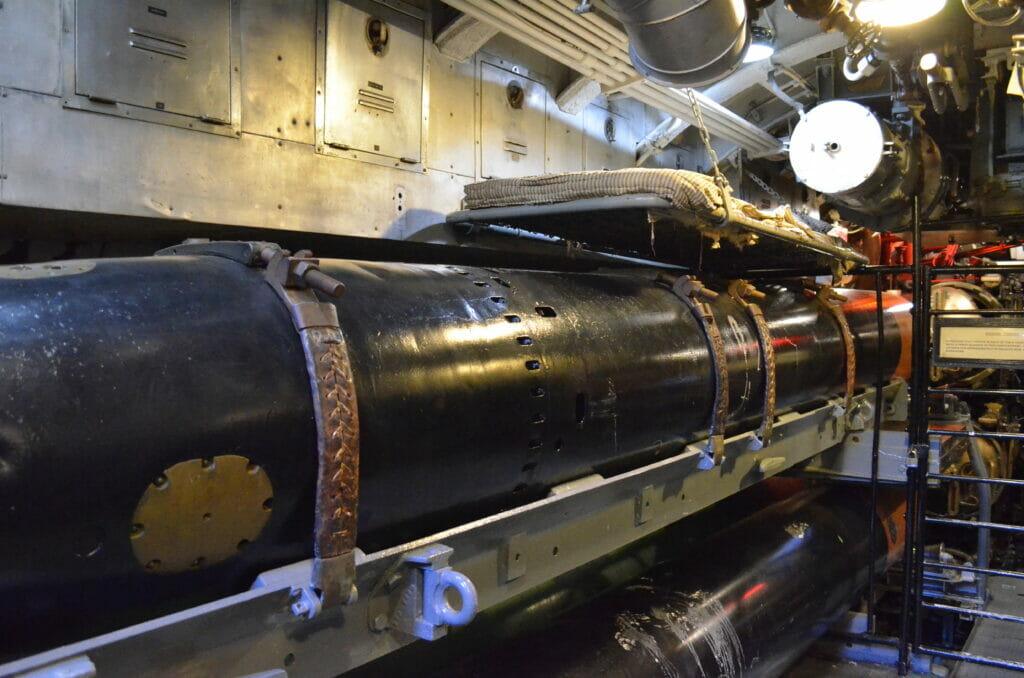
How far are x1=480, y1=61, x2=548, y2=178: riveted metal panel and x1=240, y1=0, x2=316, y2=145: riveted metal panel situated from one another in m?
0.87

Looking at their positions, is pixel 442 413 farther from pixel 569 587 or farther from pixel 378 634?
pixel 569 587

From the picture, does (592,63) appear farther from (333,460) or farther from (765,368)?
(333,460)

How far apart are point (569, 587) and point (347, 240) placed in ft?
4.67

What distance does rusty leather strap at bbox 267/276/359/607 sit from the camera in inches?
39.2

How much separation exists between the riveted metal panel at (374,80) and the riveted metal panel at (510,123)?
0.40m

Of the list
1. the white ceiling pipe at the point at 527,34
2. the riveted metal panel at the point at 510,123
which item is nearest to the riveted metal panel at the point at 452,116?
the riveted metal panel at the point at 510,123

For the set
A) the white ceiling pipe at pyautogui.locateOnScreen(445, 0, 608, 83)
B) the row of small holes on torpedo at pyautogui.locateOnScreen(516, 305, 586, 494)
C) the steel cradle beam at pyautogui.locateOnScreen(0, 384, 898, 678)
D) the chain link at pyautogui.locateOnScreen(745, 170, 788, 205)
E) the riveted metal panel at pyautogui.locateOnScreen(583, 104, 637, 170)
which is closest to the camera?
the steel cradle beam at pyautogui.locateOnScreen(0, 384, 898, 678)

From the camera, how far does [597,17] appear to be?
107 inches

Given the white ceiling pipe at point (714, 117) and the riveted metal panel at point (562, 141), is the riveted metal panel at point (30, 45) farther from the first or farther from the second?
the white ceiling pipe at point (714, 117)

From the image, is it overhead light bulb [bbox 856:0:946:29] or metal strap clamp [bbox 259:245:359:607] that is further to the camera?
overhead light bulb [bbox 856:0:946:29]

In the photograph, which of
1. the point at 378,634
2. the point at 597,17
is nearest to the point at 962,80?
the point at 597,17

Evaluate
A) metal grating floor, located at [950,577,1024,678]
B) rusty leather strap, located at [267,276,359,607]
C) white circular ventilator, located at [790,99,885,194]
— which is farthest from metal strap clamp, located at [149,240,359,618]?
white circular ventilator, located at [790,99,885,194]

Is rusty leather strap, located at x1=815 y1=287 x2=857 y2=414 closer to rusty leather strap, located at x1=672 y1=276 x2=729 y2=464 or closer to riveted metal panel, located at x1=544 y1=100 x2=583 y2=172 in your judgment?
rusty leather strap, located at x1=672 y1=276 x2=729 y2=464

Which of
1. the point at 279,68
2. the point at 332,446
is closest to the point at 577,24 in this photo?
the point at 279,68
